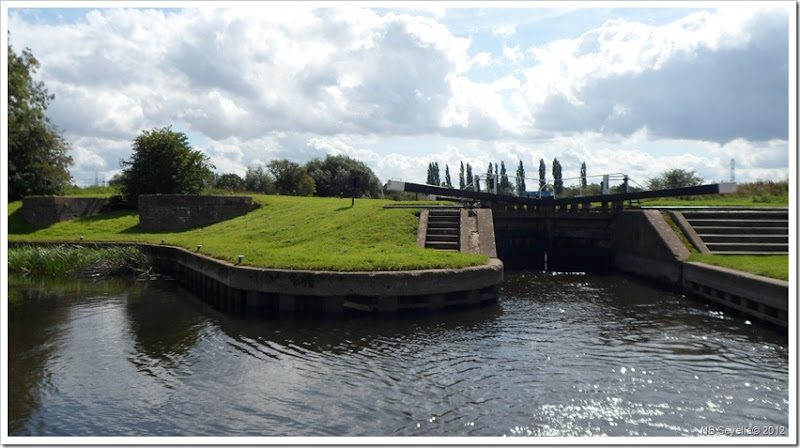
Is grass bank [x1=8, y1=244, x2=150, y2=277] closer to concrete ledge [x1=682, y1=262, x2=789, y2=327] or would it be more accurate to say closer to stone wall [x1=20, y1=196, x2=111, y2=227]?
stone wall [x1=20, y1=196, x2=111, y2=227]

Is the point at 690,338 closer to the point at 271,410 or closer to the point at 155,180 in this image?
the point at 271,410

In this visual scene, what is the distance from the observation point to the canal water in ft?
26.6

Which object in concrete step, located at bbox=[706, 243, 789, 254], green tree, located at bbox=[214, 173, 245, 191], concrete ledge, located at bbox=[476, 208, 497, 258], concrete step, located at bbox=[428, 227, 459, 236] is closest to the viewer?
concrete ledge, located at bbox=[476, 208, 497, 258]

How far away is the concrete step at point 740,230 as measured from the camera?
66.5 ft

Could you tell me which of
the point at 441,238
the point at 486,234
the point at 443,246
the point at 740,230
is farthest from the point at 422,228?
the point at 740,230

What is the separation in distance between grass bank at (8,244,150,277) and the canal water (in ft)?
26.8

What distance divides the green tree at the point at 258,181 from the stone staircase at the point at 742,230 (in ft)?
137

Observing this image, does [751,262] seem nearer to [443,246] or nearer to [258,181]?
[443,246]

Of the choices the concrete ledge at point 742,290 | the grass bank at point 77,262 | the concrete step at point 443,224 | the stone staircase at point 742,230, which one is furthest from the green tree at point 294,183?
the concrete ledge at point 742,290

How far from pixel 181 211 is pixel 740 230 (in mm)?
26328

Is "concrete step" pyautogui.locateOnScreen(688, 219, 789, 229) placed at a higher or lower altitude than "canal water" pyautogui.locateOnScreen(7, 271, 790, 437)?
higher

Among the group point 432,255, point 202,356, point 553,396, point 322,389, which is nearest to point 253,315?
point 202,356

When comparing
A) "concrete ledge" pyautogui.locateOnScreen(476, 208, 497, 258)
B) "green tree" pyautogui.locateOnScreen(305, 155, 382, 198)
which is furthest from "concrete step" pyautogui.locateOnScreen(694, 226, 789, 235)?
"green tree" pyautogui.locateOnScreen(305, 155, 382, 198)

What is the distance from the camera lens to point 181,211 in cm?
3262
